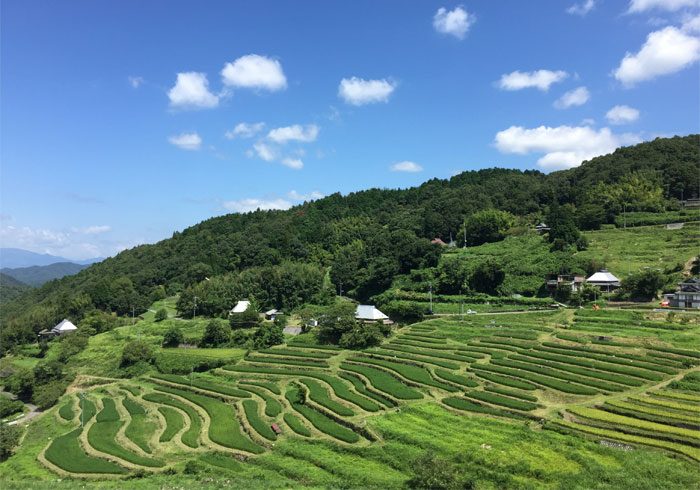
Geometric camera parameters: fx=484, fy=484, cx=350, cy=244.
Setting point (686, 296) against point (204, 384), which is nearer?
point (204, 384)

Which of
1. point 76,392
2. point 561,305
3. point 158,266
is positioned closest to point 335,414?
point 76,392

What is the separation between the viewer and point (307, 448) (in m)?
31.0

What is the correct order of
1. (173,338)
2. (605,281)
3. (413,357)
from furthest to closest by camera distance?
(173,338)
(605,281)
(413,357)

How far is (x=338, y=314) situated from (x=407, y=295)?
49.9 feet

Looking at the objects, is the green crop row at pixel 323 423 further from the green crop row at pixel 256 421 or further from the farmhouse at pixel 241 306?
the farmhouse at pixel 241 306

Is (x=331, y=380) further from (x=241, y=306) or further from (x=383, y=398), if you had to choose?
(x=241, y=306)

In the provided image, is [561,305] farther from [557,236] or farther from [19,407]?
[19,407]

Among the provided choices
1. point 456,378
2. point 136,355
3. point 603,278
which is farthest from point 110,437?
point 603,278

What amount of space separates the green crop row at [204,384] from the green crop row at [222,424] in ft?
3.62

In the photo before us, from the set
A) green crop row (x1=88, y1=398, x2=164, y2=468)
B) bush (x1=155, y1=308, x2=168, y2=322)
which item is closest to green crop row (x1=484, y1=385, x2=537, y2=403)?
green crop row (x1=88, y1=398, x2=164, y2=468)

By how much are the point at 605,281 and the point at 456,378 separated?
32127 mm

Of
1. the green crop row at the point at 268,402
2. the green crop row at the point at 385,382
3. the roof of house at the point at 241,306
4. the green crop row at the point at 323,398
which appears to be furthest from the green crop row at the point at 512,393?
the roof of house at the point at 241,306

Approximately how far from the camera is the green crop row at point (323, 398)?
116ft

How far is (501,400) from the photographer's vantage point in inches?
1328
